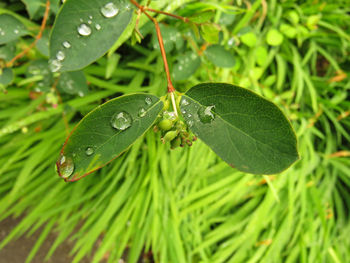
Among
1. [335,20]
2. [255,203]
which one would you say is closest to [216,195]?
[255,203]

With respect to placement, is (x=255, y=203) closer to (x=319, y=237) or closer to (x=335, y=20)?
(x=319, y=237)

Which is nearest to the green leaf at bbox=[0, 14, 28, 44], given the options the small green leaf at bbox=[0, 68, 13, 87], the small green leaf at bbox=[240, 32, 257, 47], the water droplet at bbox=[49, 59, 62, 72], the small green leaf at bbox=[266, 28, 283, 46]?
the small green leaf at bbox=[0, 68, 13, 87]

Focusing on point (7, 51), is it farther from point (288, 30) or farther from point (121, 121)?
point (288, 30)

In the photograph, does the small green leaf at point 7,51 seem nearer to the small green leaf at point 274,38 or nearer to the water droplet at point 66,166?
the water droplet at point 66,166

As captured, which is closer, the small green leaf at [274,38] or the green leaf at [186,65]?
the green leaf at [186,65]

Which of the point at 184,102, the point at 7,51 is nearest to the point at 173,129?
the point at 184,102

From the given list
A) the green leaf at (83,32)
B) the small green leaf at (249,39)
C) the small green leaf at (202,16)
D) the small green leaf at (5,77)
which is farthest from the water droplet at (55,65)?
the small green leaf at (249,39)
